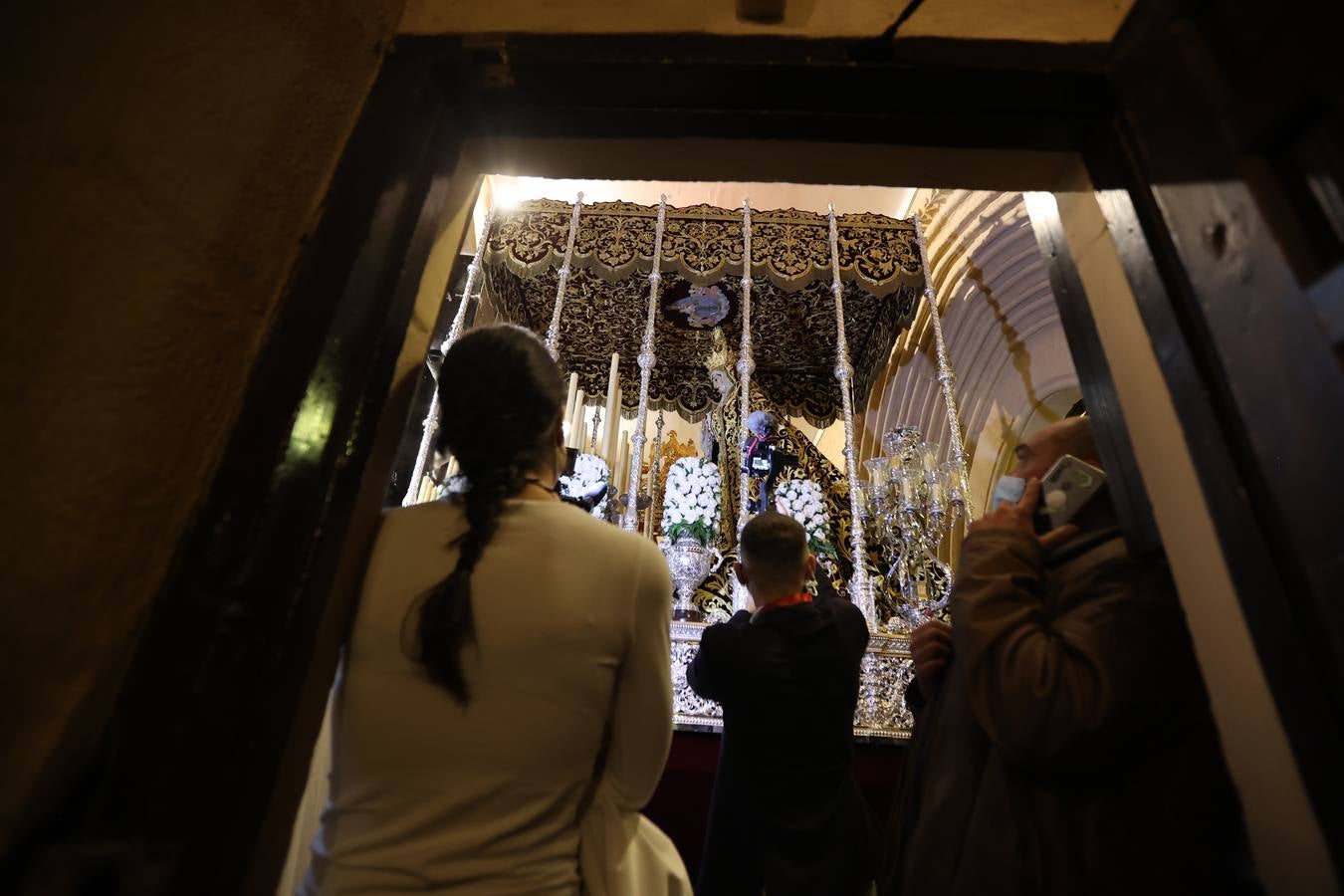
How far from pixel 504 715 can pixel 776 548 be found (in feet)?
3.27

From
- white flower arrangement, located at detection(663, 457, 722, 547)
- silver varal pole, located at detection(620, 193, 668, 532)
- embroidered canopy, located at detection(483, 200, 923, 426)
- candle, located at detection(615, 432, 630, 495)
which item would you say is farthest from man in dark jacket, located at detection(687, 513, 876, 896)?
embroidered canopy, located at detection(483, 200, 923, 426)

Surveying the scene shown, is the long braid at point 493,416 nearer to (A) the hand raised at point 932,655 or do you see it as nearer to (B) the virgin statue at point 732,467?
(A) the hand raised at point 932,655

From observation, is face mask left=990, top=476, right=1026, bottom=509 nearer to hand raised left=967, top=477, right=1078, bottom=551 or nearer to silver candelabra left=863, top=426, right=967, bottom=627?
hand raised left=967, top=477, right=1078, bottom=551

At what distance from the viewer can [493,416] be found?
0.75 m

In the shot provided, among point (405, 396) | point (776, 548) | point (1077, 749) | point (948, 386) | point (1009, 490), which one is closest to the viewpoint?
point (1077, 749)

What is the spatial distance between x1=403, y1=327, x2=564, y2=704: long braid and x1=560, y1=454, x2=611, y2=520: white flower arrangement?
1522 mm

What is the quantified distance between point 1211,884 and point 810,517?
200 centimetres

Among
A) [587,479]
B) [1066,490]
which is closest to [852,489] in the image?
[587,479]

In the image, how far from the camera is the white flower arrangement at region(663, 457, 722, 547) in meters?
2.47

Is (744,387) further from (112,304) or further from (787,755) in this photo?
(112,304)

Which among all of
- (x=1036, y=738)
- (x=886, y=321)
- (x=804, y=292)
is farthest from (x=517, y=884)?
(x=886, y=321)

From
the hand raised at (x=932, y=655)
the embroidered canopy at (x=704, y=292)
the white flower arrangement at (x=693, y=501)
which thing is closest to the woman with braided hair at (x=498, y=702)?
the hand raised at (x=932, y=655)

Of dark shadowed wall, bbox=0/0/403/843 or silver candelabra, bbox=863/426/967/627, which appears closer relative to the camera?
dark shadowed wall, bbox=0/0/403/843

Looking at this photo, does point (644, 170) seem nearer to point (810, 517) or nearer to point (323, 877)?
point (323, 877)
